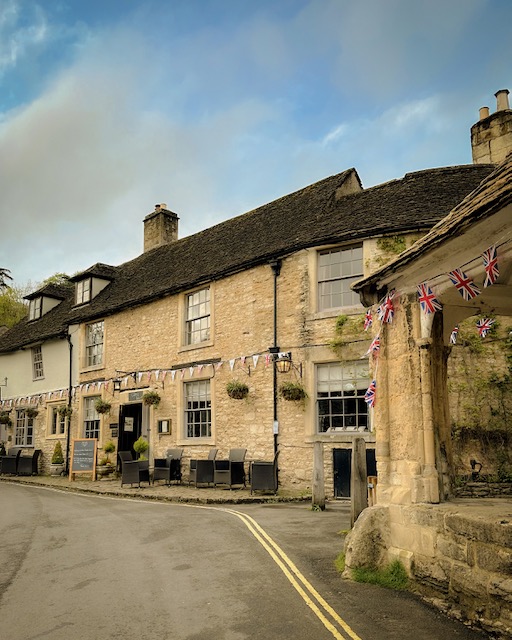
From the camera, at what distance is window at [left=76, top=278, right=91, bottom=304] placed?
2402 centimetres

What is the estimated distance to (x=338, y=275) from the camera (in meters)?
14.5

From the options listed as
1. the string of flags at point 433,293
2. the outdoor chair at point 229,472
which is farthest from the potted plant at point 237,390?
the string of flags at point 433,293

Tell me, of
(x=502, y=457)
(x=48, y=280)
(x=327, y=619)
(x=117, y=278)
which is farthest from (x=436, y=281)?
(x=48, y=280)

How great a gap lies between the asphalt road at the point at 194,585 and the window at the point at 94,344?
37.2 ft

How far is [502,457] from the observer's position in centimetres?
1181

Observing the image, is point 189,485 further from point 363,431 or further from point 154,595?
point 154,595

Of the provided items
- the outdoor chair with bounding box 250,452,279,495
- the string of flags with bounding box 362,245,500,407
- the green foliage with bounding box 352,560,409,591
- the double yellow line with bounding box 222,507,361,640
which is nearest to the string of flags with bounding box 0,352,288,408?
the outdoor chair with bounding box 250,452,279,495

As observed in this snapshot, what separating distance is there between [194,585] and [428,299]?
13.8 feet

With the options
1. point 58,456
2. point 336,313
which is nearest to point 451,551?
point 336,313

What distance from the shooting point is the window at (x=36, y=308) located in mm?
28609

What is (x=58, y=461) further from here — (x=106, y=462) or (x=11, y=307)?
(x=11, y=307)

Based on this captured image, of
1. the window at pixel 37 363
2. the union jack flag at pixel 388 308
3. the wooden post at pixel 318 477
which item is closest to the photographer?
the union jack flag at pixel 388 308

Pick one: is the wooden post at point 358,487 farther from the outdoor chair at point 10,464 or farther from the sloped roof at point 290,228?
the outdoor chair at point 10,464

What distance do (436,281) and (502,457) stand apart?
23.3 ft
